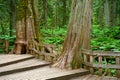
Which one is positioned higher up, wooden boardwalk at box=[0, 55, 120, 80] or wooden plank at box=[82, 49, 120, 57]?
wooden plank at box=[82, 49, 120, 57]

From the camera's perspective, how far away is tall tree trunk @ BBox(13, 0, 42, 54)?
1301 centimetres

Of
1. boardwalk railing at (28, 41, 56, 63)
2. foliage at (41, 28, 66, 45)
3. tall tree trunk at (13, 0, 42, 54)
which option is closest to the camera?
boardwalk railing at (28, 41, 56, 63)

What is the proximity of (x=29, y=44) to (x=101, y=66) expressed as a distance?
5.71 m

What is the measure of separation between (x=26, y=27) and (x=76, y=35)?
508 cm

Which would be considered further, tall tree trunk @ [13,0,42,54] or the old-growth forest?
tall tree trunk @ [13,0,42,54]

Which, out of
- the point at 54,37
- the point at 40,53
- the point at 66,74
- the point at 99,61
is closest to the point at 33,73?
the point at 66,74

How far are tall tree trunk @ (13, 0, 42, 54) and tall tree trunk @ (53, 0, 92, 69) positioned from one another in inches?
167

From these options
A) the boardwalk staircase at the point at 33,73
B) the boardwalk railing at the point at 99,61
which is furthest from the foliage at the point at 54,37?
the boardwalk railing at the point at 99,61

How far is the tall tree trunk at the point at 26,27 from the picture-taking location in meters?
13.0

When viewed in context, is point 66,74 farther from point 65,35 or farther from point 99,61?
point 65,35

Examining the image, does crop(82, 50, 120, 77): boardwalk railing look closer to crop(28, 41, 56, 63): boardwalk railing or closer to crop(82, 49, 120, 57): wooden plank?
crop(82, 49, 120, 57): wooden plank

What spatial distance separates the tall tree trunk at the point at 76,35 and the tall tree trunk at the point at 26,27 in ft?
13.9

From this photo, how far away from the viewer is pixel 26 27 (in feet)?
43.3

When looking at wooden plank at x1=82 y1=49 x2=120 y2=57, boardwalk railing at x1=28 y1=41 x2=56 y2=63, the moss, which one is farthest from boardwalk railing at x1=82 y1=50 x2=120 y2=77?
the moss
